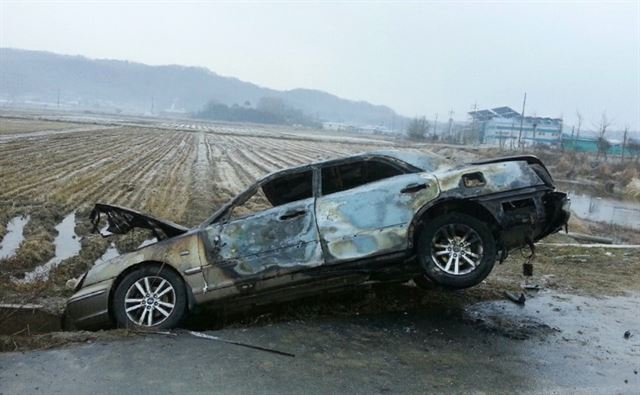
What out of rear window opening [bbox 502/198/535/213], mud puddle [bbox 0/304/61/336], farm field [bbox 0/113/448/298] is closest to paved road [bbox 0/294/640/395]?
rear window opening [bbox 502/198/535/213]

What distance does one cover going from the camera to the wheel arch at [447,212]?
582 centimetres

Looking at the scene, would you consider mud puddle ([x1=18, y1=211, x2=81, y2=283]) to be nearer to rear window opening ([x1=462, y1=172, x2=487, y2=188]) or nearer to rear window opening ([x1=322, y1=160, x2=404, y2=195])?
rear window opening ([x1=322, y1=160, x2=404, y2=195])

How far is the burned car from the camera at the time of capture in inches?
228

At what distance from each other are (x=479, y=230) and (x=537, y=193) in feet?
2.54

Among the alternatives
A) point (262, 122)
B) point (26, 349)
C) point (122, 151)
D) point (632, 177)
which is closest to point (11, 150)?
point (122, 151)

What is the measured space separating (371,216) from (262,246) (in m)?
1.16

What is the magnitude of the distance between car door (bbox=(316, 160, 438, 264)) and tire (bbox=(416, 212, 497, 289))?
0.79 ft

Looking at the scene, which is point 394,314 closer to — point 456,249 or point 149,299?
point 456,249

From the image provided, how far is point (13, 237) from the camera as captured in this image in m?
11.4

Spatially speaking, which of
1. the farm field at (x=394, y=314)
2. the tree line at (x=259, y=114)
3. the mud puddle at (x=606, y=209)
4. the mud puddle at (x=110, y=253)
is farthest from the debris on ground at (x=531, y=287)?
the tree line at (x=259, y=114)

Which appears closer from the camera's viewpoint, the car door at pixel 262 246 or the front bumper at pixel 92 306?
the car door at pixel 262 246

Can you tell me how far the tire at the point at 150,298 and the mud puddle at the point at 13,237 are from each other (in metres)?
4.90

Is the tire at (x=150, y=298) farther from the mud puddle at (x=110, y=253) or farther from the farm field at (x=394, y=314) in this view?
the mud puddle at (x=110, y=253)

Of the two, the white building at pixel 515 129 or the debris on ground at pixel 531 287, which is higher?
the white building at pixel 515 129
